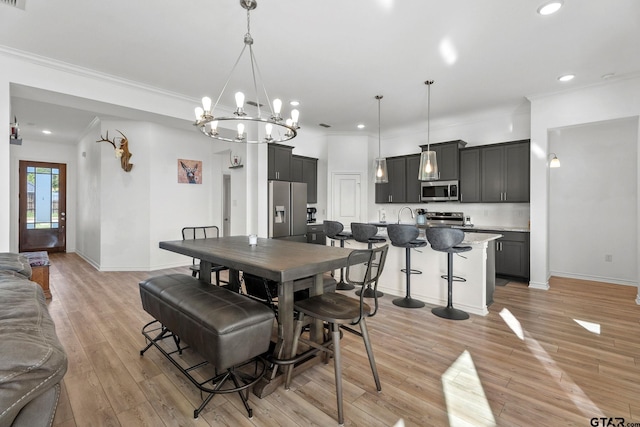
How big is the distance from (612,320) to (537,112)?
2.97 meters

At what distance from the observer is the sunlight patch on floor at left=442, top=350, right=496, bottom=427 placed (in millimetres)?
1788

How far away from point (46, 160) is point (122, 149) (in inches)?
152

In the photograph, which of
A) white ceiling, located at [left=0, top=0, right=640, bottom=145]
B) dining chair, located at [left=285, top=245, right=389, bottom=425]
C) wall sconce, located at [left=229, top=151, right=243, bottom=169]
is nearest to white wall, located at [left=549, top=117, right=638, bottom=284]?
white ceiling, located at [left=0, top=0, right=640, bottom=145]

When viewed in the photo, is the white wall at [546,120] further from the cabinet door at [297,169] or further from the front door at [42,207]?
the front door at [42,207]

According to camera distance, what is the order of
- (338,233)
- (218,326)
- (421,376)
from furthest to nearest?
(338,233), (421,376), (218,326)

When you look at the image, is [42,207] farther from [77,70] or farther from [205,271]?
[205,271]

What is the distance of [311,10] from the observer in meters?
2.62

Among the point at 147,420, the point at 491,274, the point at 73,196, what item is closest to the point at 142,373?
the point at 147,420

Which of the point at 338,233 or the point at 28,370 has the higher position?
the point at 338,233

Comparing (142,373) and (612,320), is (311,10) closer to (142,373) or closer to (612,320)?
(142,373)

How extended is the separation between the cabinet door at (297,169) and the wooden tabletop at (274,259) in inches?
134

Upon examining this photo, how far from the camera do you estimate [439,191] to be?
19.5ft

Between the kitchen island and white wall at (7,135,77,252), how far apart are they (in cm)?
830

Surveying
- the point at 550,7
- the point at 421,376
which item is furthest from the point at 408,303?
the point at 550,7
